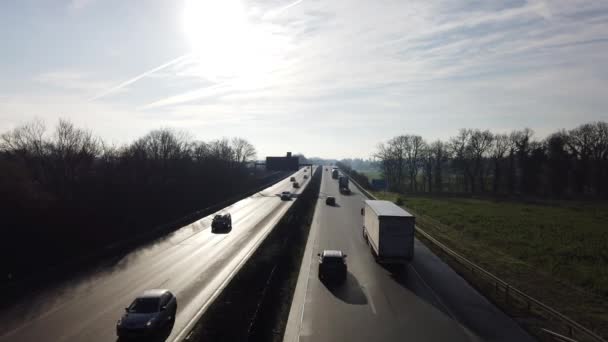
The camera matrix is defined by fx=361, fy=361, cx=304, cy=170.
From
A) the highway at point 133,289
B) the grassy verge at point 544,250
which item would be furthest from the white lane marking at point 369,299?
the grassy verge at point 544,250

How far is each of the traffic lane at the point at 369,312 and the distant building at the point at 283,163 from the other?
75.9m

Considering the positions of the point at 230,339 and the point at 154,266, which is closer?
the point at 230,339

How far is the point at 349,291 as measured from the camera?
22.5 m

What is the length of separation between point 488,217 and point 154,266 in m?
50.2

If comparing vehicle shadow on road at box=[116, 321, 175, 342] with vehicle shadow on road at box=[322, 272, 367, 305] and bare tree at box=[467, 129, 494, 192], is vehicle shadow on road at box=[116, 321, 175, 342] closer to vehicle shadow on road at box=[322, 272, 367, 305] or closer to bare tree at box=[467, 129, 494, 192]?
vehicle shadow on road at box=[322, 272, 367, 305]

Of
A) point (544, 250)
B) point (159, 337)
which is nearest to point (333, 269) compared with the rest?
point (159, 337)

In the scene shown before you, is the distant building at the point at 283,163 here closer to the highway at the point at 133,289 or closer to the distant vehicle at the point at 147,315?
the highway at the point at 133,289

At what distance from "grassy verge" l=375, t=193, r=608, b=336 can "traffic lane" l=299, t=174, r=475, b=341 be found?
302 inches

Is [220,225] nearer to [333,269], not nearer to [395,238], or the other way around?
[333,269]

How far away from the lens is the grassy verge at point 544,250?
22041mm

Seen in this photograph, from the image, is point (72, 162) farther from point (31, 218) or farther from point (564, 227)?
point (564, 227)

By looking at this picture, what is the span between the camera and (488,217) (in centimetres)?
5716

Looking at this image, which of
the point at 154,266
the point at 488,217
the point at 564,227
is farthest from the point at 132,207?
the point at 564,227

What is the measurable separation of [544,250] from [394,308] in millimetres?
23851
